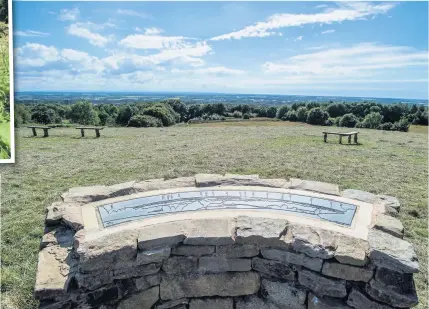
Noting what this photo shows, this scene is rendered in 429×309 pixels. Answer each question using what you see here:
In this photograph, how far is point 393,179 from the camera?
29.2 feet

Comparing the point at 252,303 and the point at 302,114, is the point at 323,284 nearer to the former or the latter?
the point at 252,303

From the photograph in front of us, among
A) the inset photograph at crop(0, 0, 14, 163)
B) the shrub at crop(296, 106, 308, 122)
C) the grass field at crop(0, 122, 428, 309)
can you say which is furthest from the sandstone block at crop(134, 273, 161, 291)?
the shrub at crop(296, 106, 308, 122)

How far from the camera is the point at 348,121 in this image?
29.1 m

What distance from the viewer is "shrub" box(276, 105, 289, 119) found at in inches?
1337

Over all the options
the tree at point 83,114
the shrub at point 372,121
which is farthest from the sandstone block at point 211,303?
the shrub at point 372,121

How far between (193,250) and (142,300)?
76 cm

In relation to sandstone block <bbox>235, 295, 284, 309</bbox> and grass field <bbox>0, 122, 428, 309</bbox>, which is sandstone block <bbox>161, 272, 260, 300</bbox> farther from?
grass field <bbox>0, 122, 428, 309</bbox>

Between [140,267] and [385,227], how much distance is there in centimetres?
277

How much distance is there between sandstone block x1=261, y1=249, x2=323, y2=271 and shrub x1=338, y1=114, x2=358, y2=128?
2691cm

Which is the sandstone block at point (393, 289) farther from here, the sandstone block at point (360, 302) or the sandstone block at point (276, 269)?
the sandstone block at point (276, 269)

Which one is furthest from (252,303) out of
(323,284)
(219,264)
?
(323,284)

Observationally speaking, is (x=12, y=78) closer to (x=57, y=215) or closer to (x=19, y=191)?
(x=57, y=215)

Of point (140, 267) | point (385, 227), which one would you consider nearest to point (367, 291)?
point (385, 227)

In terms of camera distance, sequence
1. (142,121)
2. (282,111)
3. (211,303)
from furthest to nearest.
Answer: (282,111)
(142,121)
(211,303)
